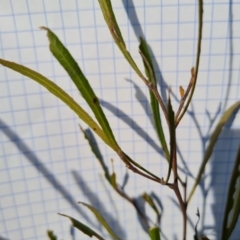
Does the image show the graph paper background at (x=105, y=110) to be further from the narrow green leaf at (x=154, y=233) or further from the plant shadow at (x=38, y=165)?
the narrow green leaf at (x=154, y=233)

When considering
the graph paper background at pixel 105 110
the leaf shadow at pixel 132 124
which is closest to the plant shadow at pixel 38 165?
the graph paper background at pixel 105 110

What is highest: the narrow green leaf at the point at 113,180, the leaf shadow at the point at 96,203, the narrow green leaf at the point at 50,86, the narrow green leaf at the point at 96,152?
the narrow green leaf at the point at 50,86

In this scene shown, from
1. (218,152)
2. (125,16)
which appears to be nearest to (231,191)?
(218,152)

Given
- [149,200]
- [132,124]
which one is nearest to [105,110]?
[132,124]

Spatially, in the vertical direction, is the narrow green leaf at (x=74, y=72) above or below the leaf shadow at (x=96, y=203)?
above

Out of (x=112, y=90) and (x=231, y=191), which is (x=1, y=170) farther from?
(x=231, y=191)
